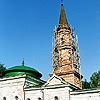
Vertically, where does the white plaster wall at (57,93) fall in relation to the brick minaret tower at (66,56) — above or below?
below

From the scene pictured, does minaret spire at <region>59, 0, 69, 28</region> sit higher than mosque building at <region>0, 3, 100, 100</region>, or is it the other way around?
minaret spire at <region>59, 0, 69, 28</region>

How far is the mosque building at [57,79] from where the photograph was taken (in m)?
32.7

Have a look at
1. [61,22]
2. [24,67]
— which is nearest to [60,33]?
[61,22]

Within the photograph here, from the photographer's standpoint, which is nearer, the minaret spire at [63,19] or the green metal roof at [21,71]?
the green metal roof at [21,71]

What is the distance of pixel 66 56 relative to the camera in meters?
41.5

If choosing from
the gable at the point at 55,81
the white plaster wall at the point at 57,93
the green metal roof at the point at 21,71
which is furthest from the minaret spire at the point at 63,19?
the white plaster wall at the point at 57,93

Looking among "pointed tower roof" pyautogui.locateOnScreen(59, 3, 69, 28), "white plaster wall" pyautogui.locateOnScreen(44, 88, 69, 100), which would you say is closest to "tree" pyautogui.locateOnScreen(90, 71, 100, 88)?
"pointed tower roof" pyautogui.locateOnScreen(59, 3, 69, 28)

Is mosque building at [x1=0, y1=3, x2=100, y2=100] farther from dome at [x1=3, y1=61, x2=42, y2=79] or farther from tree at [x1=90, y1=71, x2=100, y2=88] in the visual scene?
tree at [x1=90, y1=71, x2=100, y2=88]

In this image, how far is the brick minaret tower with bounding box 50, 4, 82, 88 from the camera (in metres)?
40.2

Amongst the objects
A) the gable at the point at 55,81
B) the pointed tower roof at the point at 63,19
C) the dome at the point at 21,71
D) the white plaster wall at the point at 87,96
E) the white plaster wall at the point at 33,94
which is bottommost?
the white plaster wall at the point at 87,96

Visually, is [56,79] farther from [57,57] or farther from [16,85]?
[57,57]

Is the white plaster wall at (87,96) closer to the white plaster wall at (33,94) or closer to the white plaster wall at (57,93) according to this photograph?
the white plaster wall at (57,93)

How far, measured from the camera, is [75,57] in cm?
4281

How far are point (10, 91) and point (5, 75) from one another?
295 cm
